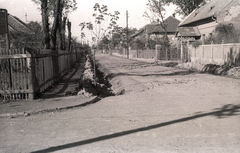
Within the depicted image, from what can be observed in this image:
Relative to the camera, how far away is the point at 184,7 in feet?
180

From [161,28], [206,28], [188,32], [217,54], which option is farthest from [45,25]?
[161,28]

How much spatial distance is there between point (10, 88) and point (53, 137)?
425 cm

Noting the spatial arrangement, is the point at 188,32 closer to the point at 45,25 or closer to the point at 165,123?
the point at 45,25

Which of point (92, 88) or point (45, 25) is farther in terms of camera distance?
point (45, 25)

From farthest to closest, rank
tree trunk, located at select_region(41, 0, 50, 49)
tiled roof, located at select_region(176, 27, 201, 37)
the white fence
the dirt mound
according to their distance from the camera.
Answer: tiled roof, located at select_region(176, 27, 201, 37) < the white fence < tree trunk, located at select_region(41, 0, 50, 49) < the dirt mound

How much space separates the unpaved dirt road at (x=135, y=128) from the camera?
4102mm

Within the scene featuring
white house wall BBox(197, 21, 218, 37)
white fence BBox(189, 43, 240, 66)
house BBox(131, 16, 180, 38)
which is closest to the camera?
white fence BBox(189, 43, 240, 66)

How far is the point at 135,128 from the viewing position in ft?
16.6

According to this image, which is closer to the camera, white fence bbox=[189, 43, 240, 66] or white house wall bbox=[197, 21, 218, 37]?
white fence bbox=[189, 43, 240, 66]

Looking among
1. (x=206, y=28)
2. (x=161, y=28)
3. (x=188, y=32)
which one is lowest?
(x=188, y=32)

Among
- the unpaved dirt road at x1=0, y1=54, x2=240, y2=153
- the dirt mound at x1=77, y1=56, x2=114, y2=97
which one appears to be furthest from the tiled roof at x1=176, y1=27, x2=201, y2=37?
the unpaved dirt road at x1=0, y1=54, x2=240, y2=153

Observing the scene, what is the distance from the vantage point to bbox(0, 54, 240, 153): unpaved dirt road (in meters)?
4.10

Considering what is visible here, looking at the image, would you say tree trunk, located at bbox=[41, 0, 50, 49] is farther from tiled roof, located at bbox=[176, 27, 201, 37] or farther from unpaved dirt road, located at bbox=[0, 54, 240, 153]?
tiled roof, located at bbox=[176, 27, 201, 37]

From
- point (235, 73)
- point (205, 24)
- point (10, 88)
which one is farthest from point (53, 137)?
point (205, 24)
